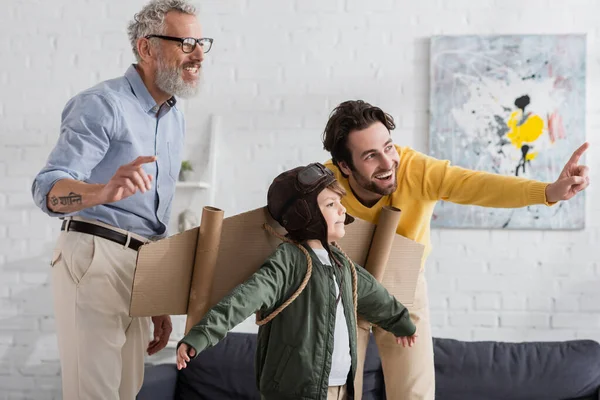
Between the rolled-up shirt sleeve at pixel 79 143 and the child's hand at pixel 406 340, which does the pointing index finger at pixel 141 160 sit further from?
the child's hand at pixel 406 340

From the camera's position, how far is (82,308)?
6.22 feet

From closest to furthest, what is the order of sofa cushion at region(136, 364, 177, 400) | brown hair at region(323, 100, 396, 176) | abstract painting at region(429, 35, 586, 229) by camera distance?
brown hair at region(323, 100, 396, 176) → sofa cushion at region(136, 364, 177, 400) → abstract painting at region(429, 35, 586, 229)

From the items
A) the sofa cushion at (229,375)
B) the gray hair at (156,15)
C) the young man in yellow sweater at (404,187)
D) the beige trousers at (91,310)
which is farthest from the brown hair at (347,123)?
the sofa cushion at (229,375)

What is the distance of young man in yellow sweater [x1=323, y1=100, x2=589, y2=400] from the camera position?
77.3 inches

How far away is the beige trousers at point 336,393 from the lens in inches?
70.7

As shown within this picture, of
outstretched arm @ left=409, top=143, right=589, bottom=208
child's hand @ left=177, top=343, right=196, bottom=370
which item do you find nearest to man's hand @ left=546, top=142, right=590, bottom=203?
outstretched arm @ left=409, top=143, right=589, bottom=208

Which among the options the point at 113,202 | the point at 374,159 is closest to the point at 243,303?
the point at 113,202

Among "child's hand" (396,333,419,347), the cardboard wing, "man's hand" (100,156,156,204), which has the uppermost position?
"man's hand" (100,156,156,204)

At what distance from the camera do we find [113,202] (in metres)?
1.85

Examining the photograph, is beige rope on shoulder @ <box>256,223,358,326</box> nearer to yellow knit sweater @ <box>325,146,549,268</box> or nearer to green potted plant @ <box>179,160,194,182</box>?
yellow knit sweater @ <box>325,146,549,268</box>

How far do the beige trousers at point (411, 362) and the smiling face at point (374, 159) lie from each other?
363 millimetres

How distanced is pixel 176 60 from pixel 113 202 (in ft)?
1.47

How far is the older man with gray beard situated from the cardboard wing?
0.69 ft

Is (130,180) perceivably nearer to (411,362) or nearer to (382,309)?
(382,309)
